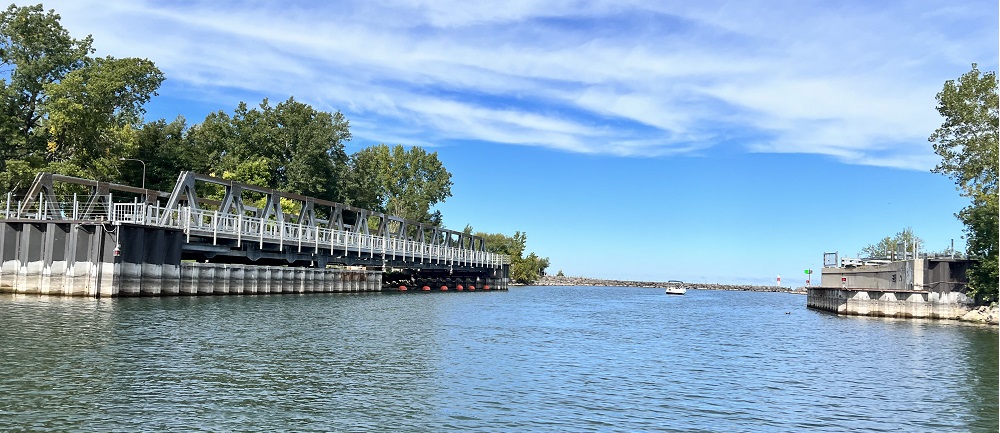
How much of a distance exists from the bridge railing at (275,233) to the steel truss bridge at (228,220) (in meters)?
0.08

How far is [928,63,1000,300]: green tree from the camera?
60281 mm

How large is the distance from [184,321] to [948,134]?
204 ft

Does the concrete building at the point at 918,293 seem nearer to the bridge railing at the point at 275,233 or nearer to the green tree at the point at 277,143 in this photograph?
the bridge railing at the point at 275,233

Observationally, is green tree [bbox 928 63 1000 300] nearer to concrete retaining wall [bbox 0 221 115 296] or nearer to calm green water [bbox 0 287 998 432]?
calm green water [bbox 0 287 998 432]

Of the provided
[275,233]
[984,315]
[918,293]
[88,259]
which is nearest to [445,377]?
[88,259]

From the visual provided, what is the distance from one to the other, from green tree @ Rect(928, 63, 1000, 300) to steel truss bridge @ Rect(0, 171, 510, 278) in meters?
55.6

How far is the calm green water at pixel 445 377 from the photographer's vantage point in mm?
18469

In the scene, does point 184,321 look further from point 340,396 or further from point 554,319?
point 554,319

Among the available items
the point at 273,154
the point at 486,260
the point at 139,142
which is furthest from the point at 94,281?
the point at 486,260

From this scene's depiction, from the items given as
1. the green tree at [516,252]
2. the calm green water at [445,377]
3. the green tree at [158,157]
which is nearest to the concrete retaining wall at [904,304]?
the calm green water at [445,377]

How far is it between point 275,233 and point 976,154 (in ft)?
195

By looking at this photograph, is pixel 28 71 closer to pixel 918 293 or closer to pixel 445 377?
pixel 445 377

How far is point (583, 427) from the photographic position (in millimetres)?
18203

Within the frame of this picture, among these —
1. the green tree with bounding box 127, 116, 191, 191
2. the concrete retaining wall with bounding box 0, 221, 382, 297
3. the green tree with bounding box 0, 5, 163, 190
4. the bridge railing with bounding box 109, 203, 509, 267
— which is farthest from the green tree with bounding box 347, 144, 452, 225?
the concrete retaining wall with bounding box 0, 221, 382, 297
